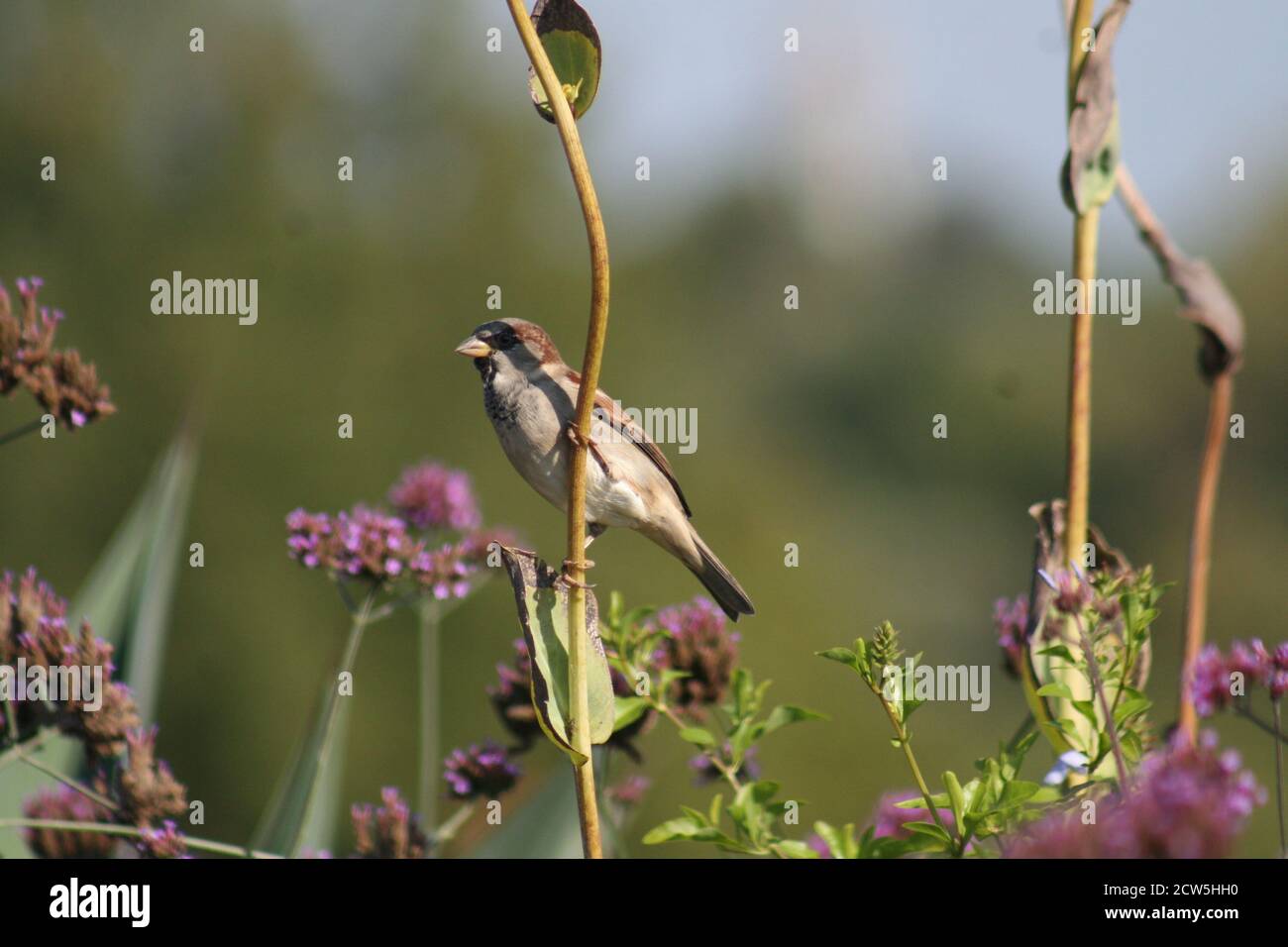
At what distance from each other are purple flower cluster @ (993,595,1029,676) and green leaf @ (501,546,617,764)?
58cm

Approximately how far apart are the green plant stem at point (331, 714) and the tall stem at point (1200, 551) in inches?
44.7

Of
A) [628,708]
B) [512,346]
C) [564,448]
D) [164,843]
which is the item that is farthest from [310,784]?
[512,346]

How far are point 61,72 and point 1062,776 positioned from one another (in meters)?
24.0

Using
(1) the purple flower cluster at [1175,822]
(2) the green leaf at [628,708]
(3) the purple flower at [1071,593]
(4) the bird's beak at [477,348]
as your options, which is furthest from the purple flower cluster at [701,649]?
(1) the purple flower cluster at [1175,822]

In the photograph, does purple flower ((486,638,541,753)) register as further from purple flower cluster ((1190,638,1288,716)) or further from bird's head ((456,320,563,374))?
purple flower cluster ((1190,638,1288,716))

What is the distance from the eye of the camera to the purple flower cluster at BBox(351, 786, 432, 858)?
83.8 inches

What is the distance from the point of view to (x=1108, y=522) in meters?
33.0

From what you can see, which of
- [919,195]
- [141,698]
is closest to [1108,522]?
[919,195]

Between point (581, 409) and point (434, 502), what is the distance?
154 cm

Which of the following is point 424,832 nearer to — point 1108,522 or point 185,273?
point 185,273

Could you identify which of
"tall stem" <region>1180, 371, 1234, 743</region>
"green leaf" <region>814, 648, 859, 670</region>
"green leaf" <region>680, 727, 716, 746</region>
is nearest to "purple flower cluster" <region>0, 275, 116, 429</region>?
"green leaf" <region>680, 727, 716, 746</region>

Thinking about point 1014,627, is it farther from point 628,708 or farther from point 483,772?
point 483,772

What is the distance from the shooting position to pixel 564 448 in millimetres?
2758

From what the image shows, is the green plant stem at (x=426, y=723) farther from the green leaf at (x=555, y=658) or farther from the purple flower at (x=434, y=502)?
the green leaf at (x=555, y=658)
